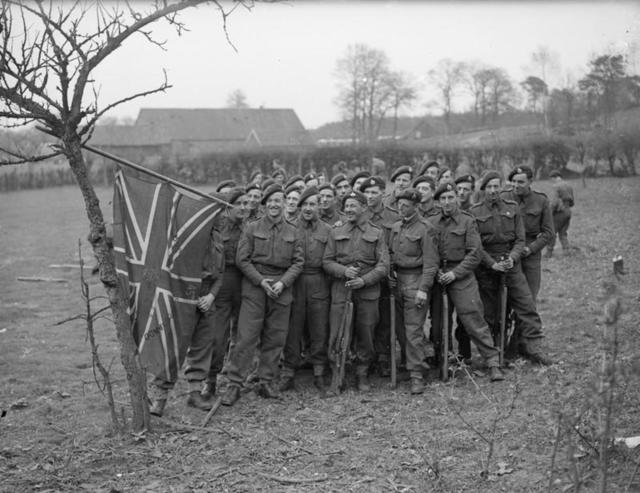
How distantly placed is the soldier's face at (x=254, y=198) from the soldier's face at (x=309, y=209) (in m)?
0.65

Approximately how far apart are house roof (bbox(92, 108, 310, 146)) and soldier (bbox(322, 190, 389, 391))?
51.2 m

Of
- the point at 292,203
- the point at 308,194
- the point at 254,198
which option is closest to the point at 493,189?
the point at 308,194

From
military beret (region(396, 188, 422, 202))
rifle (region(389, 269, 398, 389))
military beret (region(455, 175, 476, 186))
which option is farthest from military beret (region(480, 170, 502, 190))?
rifle (region(389, 269, 398, 389))

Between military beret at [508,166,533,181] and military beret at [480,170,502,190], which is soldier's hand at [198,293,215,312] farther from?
military beret at [508,166,533,181]

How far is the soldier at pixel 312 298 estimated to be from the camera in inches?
300

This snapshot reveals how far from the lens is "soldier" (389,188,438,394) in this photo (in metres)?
7.42

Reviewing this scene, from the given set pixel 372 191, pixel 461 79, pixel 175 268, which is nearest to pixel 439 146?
pixel 461 79

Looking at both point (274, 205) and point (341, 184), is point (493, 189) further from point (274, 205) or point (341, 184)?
point (341, 184)

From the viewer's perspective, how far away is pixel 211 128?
63.1 metres

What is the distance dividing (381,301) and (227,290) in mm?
1851

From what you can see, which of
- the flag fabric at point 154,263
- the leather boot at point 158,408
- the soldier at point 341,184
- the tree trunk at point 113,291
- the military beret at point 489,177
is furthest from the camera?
Result: the soldier at point 341,184

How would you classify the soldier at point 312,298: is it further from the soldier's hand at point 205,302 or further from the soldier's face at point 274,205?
the soldier's hand at point 205,302

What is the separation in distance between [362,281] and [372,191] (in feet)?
4.96

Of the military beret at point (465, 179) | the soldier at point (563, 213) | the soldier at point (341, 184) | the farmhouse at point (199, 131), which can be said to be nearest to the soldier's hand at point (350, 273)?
the military beret at point (465, 179)
